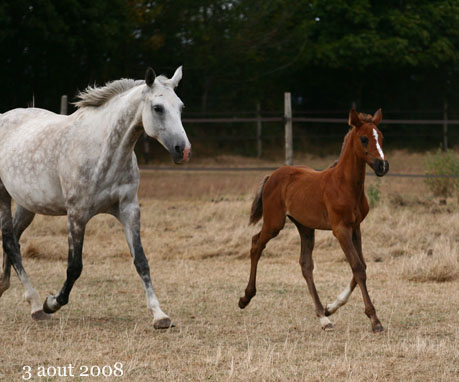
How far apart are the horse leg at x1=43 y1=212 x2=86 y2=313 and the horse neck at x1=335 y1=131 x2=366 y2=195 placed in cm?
209

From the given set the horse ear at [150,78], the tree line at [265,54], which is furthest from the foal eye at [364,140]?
the tree line at [265,54]

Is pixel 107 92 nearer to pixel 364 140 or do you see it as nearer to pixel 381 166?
pixel 364 140

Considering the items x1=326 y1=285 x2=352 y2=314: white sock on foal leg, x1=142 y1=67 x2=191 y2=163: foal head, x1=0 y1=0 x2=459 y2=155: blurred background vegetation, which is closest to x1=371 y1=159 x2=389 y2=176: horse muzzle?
x1=326 y1=285 x2=352 y2=314: white sock on foal leg

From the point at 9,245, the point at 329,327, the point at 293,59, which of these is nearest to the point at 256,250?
the point at 329,327

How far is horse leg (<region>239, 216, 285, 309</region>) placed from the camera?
6.49m

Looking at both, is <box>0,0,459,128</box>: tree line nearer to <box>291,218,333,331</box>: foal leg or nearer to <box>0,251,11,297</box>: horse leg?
<box>0,251,11,297</box>: horse leg

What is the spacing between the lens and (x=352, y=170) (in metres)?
6.02

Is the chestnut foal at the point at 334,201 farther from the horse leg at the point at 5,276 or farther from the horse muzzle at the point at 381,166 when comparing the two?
the horse leg at the point at 5,276

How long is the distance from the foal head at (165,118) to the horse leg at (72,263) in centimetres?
95

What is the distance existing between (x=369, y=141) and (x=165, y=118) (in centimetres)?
154

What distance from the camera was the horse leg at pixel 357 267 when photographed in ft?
18.8

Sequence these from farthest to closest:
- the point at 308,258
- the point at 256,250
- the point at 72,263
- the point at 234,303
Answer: the point at 234,303, the point at 256,250, the point at 308,258, the point at 72,263

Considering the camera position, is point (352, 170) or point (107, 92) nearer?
point (352, 170)

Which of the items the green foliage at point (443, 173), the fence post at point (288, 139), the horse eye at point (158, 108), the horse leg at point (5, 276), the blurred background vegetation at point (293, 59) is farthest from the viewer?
the blurred background vegetation at point (293, 59)
